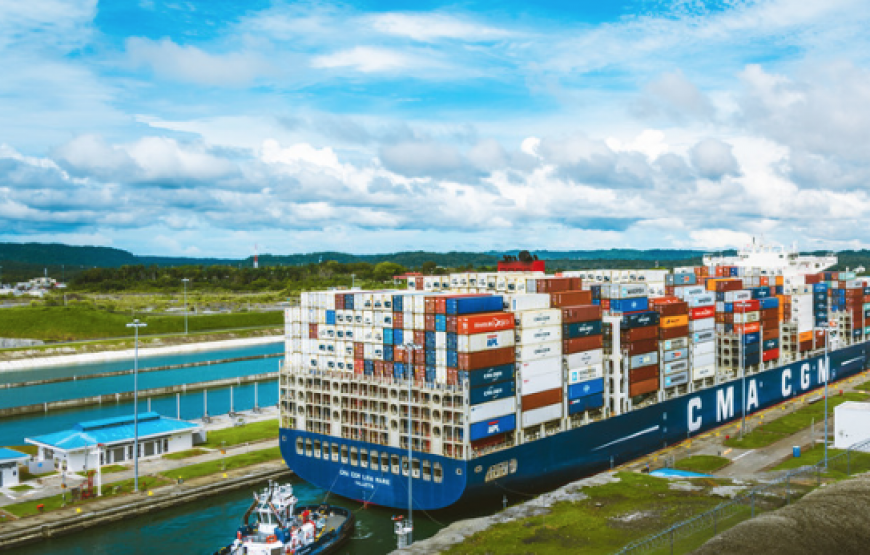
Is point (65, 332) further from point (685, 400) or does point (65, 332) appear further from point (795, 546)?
point (795, 546)

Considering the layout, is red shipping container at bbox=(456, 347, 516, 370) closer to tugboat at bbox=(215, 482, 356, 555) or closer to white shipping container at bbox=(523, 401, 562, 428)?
white shipping container at bbox=(523, 401, 562, 428)

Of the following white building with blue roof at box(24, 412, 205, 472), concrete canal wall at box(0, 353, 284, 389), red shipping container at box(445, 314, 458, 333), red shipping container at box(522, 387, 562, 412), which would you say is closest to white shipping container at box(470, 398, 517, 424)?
red shipping container at box(522, 387, 562, 412)

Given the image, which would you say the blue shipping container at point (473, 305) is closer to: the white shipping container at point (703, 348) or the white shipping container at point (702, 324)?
the white shipping container at point (702, 324)

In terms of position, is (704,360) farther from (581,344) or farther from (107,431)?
(107,431)

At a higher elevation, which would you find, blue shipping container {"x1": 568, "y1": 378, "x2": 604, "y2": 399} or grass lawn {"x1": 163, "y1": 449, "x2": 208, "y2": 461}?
blue shipping container {"x1": 568, "y1": 378, "x2": 604, "y2": 399}

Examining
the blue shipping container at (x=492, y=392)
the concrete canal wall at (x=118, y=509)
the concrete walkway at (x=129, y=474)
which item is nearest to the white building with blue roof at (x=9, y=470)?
the concrete walkway at (x=129, y=474)

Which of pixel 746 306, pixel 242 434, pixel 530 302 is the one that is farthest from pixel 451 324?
pixel 746 306
